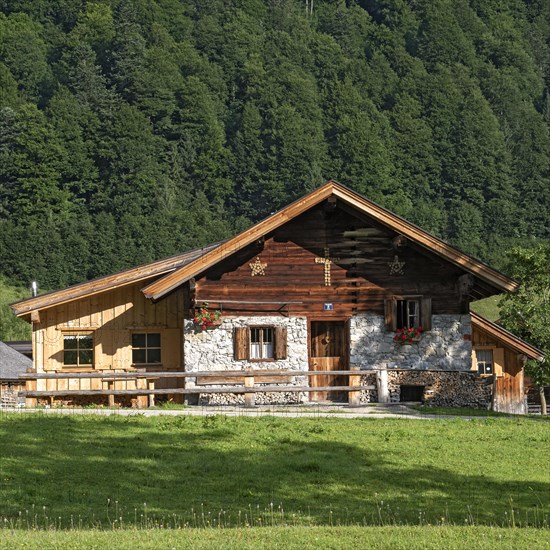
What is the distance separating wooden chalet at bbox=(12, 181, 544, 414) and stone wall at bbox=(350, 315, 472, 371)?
0.03 metres

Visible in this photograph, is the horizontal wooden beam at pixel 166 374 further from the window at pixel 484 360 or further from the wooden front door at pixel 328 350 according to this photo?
the window at pixel 484 360

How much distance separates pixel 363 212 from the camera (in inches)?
1454

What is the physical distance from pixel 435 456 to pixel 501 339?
1965 cm

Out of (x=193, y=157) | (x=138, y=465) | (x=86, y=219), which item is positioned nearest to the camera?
(x=138, y=465)

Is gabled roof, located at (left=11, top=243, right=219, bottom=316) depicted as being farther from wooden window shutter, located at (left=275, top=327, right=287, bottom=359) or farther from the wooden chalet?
wooden window shutter, located at (left=275, top=327, right=287, bottom=359)

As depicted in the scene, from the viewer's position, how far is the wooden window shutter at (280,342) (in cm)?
3716

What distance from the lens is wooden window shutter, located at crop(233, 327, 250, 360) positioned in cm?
3697

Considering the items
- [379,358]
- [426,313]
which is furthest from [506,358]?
[379,358]

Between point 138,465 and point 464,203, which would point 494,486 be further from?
point 464,203

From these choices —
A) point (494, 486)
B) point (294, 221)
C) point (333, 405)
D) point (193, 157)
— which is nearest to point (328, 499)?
point (494, 486)

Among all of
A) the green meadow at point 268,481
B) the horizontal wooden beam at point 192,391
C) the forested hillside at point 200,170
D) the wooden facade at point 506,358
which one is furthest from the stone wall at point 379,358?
the forested hillside at point 200,170

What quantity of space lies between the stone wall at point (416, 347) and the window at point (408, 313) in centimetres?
50

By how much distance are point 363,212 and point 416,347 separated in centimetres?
400

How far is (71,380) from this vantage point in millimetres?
37562
